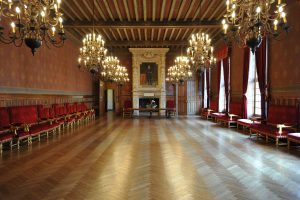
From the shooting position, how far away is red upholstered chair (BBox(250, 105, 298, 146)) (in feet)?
19.2

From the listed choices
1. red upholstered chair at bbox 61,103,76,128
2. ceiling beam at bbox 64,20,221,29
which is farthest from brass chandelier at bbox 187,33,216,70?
red upholstered chair at bbox 61,103,76,128

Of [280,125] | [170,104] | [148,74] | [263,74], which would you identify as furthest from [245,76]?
[148,74]

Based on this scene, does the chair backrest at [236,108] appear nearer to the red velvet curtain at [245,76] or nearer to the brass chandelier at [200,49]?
the red velvet curtain at [245,76]

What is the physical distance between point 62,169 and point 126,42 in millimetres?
11351

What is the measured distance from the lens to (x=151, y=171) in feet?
13.1

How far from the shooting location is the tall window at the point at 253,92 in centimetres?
891

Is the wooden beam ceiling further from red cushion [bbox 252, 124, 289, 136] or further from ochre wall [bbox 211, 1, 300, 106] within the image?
red cushion [bbox 252, 124, 289, 136]

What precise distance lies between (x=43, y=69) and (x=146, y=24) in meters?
4.76

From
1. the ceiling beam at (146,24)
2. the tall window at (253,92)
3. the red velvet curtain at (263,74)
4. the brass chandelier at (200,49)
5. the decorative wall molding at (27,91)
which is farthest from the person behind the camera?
the ceiling beam at (146,24)

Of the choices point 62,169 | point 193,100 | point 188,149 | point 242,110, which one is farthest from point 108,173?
point 193,100

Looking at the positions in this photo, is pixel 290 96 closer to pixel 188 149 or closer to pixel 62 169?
pixel 188 149

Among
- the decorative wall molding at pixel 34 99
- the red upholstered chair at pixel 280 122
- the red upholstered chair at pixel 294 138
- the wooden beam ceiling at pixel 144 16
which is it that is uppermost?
the wooden beam ceiling at pixel 144 16

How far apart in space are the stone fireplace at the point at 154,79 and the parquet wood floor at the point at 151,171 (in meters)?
9.84

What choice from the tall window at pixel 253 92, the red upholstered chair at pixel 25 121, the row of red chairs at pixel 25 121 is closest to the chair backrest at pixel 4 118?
the row of red chairs at pixel 25 121
